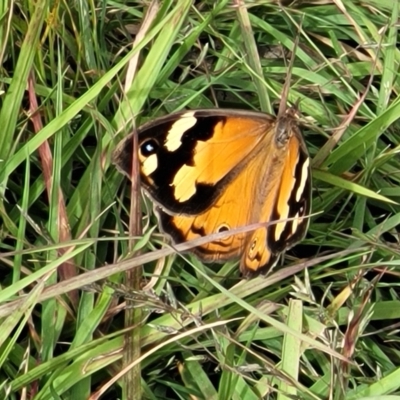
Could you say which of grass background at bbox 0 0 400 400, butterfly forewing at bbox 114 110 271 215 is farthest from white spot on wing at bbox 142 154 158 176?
grass background at bbox 0 0 400 400

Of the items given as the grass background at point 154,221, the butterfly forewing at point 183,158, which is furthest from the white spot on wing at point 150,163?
the grass background at point 154,221

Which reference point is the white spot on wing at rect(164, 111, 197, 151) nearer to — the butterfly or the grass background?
the butterfly

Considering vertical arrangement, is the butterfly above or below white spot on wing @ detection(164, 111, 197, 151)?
below

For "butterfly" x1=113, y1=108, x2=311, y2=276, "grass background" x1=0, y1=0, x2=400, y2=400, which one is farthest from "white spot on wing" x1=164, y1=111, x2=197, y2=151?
"grass background" x1=0, y1=0, x2=400, y2=400

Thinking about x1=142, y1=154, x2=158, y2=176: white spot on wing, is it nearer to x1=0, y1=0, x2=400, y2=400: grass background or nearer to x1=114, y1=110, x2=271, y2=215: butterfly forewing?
x1=114, y1=110, x2=271, y2=215: butterfly forewing

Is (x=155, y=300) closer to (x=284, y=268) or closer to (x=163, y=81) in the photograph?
(x=284, y=268)

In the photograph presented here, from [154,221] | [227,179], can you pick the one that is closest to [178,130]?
[227,179]

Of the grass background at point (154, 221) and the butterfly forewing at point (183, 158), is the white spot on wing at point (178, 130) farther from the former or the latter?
the grass background at point (154, 221)
